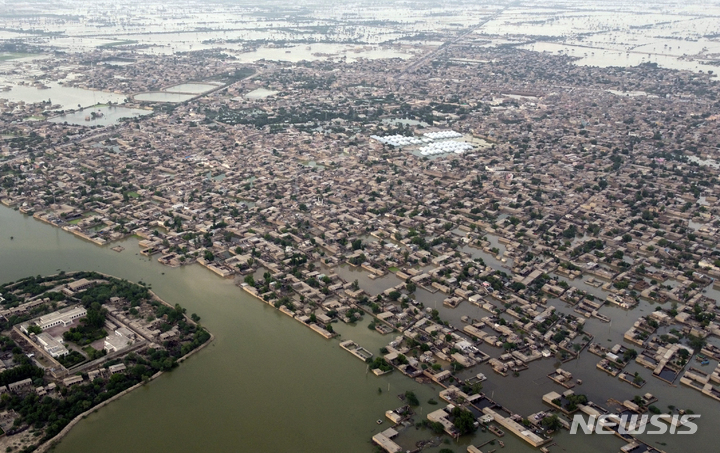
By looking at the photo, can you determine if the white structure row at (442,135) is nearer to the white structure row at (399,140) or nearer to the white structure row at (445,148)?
the white structure row at (399,140)

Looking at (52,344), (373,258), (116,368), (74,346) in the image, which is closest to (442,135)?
(373,258)

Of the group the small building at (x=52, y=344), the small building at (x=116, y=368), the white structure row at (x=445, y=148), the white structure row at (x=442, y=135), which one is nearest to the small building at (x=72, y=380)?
the small building at (x=116, y=368)

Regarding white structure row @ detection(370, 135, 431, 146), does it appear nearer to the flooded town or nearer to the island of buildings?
the flooded town

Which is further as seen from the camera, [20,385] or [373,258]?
[373,258]

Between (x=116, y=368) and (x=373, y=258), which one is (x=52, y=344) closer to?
(x=116, y=368)

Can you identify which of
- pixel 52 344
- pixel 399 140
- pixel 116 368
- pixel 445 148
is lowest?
pixel 116 368

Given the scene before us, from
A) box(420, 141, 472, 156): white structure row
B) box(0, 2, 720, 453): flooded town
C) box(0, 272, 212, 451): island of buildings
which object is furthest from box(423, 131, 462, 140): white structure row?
box(0, 272, 212, 451): island of buildings
